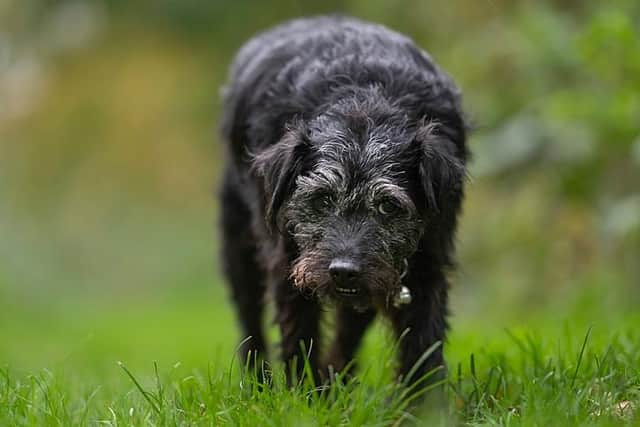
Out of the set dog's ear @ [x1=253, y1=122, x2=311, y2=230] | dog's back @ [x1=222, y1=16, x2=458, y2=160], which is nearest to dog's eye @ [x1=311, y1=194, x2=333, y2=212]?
dog's ear @ [x1=253, y1=122, x2=311, y2=230]

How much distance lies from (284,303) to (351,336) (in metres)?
0.96

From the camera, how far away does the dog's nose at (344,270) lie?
4.20 metres

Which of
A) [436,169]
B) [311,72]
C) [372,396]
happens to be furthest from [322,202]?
[372,396]

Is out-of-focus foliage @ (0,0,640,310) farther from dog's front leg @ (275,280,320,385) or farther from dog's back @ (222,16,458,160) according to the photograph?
dog's front leg @ (275,280,320,385)

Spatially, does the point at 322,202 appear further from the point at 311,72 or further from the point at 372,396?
the point at 372,396

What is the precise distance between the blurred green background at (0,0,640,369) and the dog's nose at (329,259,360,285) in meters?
1.17

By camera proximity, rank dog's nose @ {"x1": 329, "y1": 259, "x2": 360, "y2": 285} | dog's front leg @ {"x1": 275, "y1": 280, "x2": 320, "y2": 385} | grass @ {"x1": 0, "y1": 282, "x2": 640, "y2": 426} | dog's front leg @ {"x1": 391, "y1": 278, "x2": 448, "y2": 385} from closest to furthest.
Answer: grass @ {"x1": 0, "y1": 282, "x2": 640, "y2": 426}, dog's nose @ {"x1": 329, "y1": 259, "x2": 360, "y2": 285}, dog's front leg @ {"x1": 391, "y1": 278, "x2": 448, "y2": 385}, dog's front leg @ {"x1": 275, "y1": 280, "x2": 320, "y2": 385}

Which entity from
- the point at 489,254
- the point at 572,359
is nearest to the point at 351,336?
the point at 572,359

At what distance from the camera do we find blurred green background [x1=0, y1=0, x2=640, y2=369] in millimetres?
8594

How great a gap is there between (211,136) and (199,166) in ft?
2.38

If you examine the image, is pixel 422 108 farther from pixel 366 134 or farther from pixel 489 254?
pixel 489 254

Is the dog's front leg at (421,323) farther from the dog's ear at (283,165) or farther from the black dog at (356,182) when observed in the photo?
the dog's ear at (283,165)

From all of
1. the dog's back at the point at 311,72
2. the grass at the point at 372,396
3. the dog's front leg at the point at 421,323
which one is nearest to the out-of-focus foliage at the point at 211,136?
the dog's front leg at the point at 421,323

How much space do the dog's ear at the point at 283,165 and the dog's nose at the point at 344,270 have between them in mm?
550
